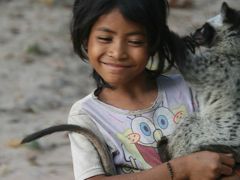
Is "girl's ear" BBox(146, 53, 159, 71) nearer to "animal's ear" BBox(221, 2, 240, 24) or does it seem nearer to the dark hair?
the dark hair

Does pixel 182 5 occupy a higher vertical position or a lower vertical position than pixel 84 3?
lower

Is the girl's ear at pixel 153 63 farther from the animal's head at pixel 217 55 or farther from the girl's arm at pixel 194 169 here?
the girl's arm at pixel 194 169

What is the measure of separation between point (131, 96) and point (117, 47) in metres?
0.31

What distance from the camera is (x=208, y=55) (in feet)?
9.55

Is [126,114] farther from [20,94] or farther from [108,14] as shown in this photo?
[20,94]

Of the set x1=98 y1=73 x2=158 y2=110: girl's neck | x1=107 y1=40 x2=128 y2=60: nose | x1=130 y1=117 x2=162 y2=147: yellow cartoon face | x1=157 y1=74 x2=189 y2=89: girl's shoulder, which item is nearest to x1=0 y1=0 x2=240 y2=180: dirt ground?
x1=157 y1=74 x2=189 y2=89: girl's shoulder

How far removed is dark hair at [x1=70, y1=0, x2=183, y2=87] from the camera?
252 cm

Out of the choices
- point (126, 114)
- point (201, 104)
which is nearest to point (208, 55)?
point (201, 104)

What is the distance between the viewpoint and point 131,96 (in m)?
2.76

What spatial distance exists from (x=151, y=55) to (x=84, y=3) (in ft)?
1.13

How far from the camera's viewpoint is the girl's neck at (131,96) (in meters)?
2.73

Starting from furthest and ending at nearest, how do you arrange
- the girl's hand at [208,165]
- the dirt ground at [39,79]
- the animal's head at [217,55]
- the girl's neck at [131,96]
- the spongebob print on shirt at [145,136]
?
the dirt ground at [39,79]
the animal's head at [217,55]
the girl's neck at [131,96]
the spongebob print on shirt at [145,136]
the girl's hand at [208,165]

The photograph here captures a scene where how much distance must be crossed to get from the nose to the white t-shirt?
0.26 metres

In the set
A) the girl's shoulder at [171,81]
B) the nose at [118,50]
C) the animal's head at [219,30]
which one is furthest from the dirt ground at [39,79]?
the nose at [118,50]
